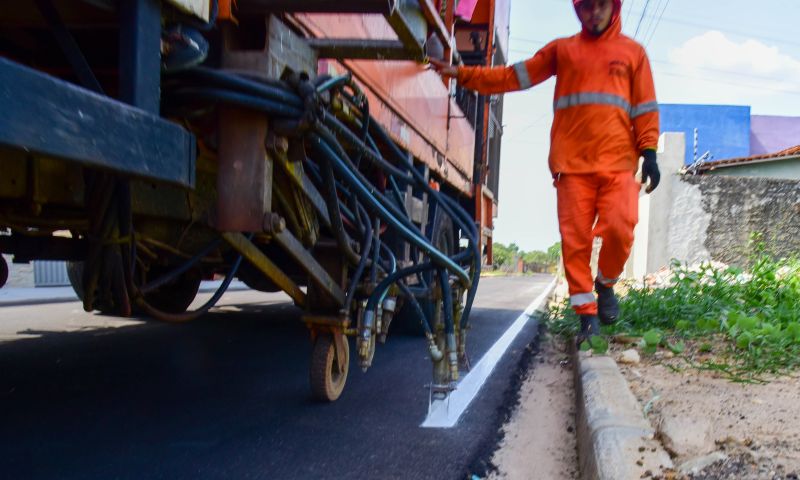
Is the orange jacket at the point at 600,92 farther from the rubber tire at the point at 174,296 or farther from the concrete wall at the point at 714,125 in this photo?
the concrete wall at the point at 714,125

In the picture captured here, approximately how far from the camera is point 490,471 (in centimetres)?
253

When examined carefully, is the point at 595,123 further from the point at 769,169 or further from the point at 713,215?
the point at 769,169

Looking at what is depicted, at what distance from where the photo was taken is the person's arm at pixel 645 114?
3.65m

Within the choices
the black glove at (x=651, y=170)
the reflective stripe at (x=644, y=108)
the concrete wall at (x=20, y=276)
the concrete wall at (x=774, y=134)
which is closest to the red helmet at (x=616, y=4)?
the reflective stripe at (x=644, y=108)

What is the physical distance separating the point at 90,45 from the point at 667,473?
2.47 m

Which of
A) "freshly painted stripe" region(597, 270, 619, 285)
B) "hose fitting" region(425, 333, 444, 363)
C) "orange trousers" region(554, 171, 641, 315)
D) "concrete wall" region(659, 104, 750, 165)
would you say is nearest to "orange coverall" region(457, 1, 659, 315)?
"orange trousers" region(554, 171, 641, 315)

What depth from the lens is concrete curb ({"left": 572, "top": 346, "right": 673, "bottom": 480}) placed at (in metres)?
1.97

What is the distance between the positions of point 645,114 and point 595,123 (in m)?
0.29

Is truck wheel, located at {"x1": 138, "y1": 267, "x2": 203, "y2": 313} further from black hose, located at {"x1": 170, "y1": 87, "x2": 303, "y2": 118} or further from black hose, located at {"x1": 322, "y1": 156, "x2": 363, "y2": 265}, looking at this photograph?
black hose, located at {"x1": 170, "y1": 87, "x2": 303, "y2": 118}

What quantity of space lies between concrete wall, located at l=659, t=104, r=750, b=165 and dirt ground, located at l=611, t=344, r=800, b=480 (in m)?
25.9

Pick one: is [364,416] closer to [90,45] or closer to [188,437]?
[188,437]

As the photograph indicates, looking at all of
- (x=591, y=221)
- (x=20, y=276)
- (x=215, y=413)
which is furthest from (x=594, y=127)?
(x=20, y=276)

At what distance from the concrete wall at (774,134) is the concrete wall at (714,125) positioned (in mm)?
1515

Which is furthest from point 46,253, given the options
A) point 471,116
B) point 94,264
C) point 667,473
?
point 471,116
